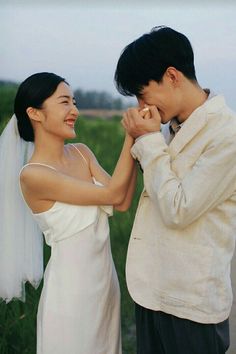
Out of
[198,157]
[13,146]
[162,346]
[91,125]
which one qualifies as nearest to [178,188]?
[198,157]

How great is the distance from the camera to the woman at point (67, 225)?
2193 mm

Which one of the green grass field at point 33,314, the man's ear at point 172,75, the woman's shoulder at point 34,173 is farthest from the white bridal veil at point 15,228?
the man's ear at point 172,75

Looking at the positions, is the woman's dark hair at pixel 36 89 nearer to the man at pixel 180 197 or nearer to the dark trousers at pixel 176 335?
the man at pixel 180 197

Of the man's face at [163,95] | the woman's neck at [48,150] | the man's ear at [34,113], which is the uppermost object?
the man's face at [163,95]

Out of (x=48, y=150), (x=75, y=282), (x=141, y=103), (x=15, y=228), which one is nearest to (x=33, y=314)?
(x=15, y=228)

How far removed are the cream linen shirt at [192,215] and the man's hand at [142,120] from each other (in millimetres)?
42

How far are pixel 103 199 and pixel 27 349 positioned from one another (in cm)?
142

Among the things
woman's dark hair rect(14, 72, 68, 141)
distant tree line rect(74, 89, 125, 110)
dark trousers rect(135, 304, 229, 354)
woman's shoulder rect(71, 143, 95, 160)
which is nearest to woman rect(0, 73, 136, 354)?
woman's dark hair rect(14, 72, 68, 141)

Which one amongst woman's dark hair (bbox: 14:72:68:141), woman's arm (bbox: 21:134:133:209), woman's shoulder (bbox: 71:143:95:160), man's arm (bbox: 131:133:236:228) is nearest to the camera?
man's arm (bbox: 131:133:236:228)

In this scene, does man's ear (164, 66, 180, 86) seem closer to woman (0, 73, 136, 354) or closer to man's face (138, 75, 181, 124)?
man's face (138, 75, 181, 124)

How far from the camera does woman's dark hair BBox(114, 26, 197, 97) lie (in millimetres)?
1936

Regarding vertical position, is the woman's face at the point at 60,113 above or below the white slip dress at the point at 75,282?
→ above

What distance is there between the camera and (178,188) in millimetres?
1817

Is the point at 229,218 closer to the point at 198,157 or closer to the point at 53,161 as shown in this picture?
the point at 198,157
